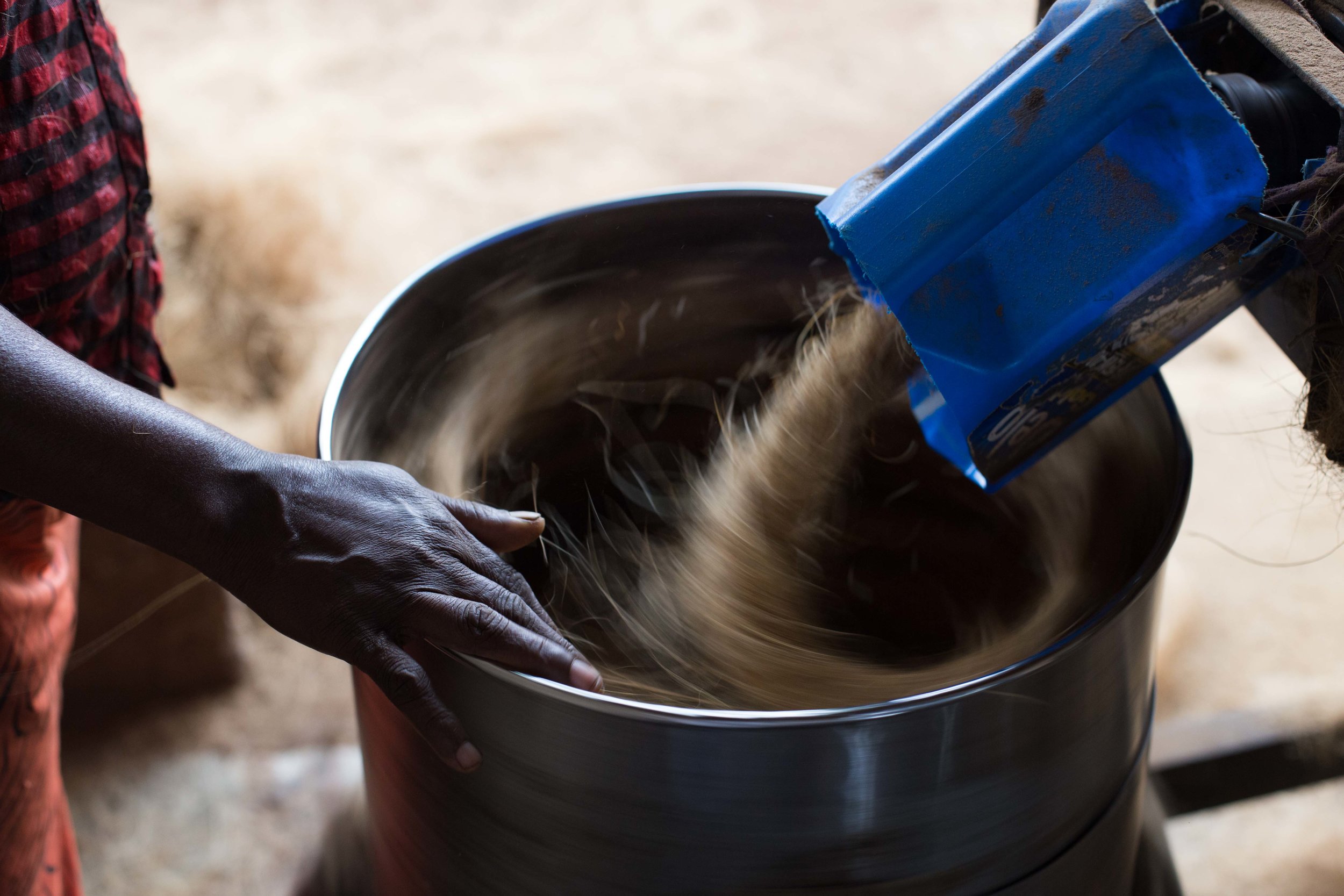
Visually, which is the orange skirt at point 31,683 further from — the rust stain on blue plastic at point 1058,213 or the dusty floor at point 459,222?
the rust stain on blue plastic at point 1058,213

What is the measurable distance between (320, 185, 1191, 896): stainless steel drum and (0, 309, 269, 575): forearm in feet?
0.27

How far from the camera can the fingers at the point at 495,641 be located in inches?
22.8

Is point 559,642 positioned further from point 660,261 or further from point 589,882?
point 660,261

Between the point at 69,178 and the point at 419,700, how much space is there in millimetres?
436

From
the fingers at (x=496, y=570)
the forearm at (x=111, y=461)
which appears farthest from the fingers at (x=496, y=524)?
the forearm at (x=111, y=461)

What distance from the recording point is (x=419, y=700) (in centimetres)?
59

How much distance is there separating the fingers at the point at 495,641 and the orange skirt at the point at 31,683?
439mm

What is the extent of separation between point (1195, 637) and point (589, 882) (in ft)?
3.85

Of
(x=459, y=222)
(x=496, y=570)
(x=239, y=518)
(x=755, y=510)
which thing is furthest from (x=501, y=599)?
(x=459, y=222)

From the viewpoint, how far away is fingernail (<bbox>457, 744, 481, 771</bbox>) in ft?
1.93

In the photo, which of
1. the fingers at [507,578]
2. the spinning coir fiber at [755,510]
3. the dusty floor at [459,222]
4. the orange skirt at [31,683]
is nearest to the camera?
the fingers at [507,578]

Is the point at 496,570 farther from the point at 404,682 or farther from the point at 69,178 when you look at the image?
the point at 69,178

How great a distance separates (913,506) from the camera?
3.31ft

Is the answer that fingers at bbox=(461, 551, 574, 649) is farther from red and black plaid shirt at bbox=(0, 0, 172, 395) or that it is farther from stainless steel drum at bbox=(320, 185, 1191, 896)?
red and black plaid shirt at bbox=(0, 0, 172, 395)
